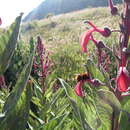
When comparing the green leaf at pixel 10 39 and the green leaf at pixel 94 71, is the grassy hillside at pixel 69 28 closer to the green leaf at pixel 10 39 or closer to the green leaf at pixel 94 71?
the green leaf at pixel 94 71

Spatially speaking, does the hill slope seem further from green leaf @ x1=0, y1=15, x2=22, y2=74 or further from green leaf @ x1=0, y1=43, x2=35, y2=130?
green leaf @ x1=0, y1=15, x2=22, y2=74

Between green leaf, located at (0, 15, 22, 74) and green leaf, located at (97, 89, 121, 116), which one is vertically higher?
green leaf, located at (0, 15, 22, 74)

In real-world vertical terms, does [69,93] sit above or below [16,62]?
above

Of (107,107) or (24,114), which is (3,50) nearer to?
(24,114)

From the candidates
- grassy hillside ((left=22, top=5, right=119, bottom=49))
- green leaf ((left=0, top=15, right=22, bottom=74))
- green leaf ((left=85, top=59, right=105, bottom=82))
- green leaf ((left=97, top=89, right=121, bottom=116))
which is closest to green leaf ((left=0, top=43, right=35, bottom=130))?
green leaf ((left=0, top=15, right=22, bottom=74))

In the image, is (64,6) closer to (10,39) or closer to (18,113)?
(18,113)

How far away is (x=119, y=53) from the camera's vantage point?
5.38 ft

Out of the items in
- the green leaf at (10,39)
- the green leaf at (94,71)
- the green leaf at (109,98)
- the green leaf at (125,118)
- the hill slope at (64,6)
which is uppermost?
the green leaf at (10,39)

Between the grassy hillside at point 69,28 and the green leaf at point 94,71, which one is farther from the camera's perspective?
the grassy hillside at point 69,28

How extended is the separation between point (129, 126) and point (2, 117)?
0.68 m

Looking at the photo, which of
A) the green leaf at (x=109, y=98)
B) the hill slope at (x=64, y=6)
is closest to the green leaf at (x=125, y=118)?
the green leaf at (x=109, y=98)

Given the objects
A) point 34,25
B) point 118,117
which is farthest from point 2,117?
point 34,25

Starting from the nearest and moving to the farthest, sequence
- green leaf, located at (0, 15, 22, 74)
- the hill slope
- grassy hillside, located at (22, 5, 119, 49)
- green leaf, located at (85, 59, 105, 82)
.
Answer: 1. green leaf, located at (0, 15, 22, 74)
2. green leaf, located at (85, 59, 105, 82)
3. grassy hillside, located at (22, 5, 119, 49)
4. the hill slope

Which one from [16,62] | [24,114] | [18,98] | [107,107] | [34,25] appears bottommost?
[34,25]
